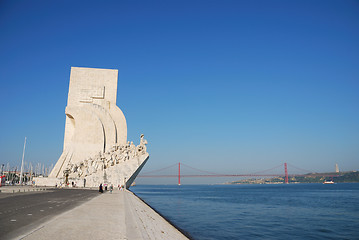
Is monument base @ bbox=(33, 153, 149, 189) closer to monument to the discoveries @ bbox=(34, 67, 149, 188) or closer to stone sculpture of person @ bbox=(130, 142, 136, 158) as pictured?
monument to the discoveries @ bbox=(34, 67, 149, 188)

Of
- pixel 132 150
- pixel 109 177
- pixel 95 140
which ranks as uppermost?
pixel 95 140

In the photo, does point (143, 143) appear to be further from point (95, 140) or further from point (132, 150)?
point (95, 140)

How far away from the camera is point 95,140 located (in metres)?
24.3

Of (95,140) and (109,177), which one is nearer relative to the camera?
(109,177)

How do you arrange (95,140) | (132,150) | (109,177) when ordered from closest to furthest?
(109,177) < (132,150) < (95,140)

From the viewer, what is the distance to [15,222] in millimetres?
4312

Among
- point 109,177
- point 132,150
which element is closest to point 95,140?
point 132,150

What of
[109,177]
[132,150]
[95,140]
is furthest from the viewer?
[95,140]

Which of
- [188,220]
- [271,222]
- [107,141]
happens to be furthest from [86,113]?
Answer: [271,222]

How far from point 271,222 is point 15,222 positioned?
23.9 feet

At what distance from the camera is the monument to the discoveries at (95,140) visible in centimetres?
1944

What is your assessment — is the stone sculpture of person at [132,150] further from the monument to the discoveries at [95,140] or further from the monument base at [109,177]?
the monument base at [109,177]

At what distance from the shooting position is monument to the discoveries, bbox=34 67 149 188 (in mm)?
19438

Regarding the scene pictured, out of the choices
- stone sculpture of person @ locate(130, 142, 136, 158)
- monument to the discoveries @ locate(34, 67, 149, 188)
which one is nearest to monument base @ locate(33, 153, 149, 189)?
monument to the discoveries @ locate(34, 67, 149, 188)
